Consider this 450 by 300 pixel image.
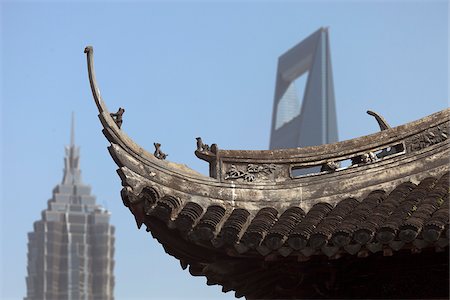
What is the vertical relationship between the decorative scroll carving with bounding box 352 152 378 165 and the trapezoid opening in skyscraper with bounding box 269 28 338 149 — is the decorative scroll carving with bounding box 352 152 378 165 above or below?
below

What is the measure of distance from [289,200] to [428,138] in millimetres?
1110

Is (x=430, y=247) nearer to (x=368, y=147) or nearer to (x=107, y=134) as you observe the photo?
(x=368, y=147)

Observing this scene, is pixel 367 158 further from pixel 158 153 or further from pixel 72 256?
pixel 72 256

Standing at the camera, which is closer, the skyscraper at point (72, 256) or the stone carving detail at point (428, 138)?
the stone carving detail at point (428, 138)

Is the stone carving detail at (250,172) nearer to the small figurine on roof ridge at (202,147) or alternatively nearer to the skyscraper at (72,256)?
the small figurine on roof ridge at (202,147)

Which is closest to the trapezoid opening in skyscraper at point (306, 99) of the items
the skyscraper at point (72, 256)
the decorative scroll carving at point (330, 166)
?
the skyscraper at point (72, 256)

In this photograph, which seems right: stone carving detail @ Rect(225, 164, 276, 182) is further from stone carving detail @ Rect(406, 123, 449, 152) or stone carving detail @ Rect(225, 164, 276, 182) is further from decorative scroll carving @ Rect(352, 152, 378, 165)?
stone carving detail @ Rect(406, 123, 449, 152)

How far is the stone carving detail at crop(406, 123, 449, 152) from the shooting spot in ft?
27.6

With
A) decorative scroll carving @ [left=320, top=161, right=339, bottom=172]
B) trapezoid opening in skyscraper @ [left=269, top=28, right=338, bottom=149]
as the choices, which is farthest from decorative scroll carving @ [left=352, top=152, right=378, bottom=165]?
trapezoid opening in skyscraper @ [left=269, top=28, right=338, bottom=149]

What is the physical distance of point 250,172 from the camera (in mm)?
8578

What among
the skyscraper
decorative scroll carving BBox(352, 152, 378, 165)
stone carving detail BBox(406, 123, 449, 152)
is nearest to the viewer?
stone carving detail BBox(406, 123, 449, 152)

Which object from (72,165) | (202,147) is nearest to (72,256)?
(72,165)

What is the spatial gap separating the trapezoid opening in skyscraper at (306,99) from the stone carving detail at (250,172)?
4645 inches

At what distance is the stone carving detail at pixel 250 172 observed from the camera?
27.9 feet
